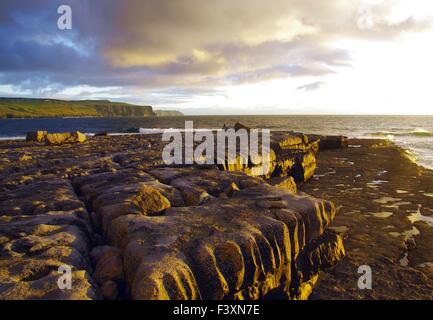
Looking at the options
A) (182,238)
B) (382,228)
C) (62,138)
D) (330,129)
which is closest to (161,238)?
(182,238)

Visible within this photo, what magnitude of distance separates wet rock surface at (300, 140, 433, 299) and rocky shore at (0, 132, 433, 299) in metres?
0.07

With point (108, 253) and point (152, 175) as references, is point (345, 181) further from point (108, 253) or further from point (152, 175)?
point (108, 253)

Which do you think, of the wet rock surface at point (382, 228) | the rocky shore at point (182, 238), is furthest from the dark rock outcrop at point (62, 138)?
the wet rock surface at point (382, 228)

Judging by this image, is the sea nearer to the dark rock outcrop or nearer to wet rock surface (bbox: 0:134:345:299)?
wet rock surface (bbox: 0:134:345:299)

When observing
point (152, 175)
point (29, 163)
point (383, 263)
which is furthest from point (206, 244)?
point (29, 163)

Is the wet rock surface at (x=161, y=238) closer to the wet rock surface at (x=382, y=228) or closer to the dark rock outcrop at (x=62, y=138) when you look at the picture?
the wet rock surface at (x=382, y=228)

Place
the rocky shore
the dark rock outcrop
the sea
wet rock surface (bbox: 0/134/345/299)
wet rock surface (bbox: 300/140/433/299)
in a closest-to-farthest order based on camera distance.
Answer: wet rock surface (bbox: 0/134/345/299)
the rocky shore
wet rock surface (bbox: 300/140/433/299)
the dark rock outcrop
the sea

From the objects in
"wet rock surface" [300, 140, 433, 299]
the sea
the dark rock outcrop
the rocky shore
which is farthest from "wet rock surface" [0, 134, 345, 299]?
the sea

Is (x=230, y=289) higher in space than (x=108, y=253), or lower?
lower

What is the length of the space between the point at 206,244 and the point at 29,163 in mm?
12488

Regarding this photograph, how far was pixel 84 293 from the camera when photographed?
5.55 metres

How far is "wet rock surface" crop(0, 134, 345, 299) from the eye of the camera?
237 inches

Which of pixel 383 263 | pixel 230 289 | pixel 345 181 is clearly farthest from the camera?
pixel 345 181

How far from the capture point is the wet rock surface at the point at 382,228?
31.1 feet
